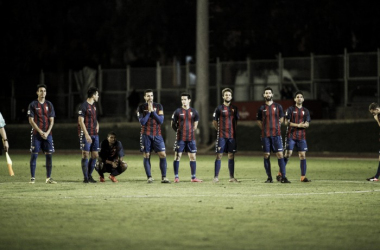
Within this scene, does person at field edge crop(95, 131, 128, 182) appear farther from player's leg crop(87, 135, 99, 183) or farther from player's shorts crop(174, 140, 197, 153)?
player's shorts crop(174, 140, 197, 153)

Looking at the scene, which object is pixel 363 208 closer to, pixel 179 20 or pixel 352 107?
pixel 352 107

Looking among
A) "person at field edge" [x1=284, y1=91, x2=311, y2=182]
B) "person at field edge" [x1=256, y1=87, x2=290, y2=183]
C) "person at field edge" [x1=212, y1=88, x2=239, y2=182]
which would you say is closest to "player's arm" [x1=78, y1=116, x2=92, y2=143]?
"person at field edge" [x1=212, y1=88, x2=239, y2=182]

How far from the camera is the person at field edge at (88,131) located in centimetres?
1853

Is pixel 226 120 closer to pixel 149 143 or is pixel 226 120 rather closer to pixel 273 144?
pixel 273 144

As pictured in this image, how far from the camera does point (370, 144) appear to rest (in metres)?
34.4

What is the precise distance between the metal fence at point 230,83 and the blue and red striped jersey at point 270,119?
815 inches

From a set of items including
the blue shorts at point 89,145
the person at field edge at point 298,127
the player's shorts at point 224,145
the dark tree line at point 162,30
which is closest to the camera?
the blue shorts at point 89,145

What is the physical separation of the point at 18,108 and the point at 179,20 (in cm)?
1137

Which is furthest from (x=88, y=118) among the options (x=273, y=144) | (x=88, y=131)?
(x=273, y=144)

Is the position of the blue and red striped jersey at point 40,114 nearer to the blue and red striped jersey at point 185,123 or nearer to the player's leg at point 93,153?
the player's leg at point 93,153

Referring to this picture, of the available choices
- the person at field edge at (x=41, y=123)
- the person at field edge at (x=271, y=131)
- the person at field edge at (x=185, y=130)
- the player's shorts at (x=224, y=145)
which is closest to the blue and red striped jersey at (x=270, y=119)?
the person at field edge at (x=271, y=131)

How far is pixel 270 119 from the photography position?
18.8 meters

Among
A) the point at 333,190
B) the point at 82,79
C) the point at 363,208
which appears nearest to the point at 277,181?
the point at 333,190

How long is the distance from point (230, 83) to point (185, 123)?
2385 cm
